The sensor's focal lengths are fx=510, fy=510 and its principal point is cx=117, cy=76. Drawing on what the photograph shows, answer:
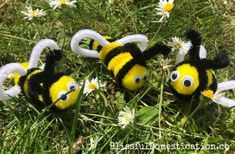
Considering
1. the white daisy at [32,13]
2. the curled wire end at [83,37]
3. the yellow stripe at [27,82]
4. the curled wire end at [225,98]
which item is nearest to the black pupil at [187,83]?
the curled wire end at [225,98]

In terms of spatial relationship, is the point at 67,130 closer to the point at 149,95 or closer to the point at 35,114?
the point at 35,114

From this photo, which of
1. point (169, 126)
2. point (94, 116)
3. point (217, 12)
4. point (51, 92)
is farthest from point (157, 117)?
point (217, 12)

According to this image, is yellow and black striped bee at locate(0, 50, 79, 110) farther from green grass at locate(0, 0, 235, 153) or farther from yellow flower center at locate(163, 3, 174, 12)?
yellow flower center at locate(163, 3, 174, 12)

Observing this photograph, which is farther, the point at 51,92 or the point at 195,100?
the point at 195,100

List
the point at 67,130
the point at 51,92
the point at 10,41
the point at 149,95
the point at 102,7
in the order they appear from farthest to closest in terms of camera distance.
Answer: the point at 102,7 → the point at 10,41 → the point at 149,95 → the point at 67,130 → the point at 51,92

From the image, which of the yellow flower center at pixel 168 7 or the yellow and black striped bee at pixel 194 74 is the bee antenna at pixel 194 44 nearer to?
the yellow and black striped bee at pixel 194 74

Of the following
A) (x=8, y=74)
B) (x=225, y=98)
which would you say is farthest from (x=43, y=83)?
(x=225, y=98)

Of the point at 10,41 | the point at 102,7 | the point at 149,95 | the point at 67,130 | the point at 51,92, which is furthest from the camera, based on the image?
the point at 102,7
